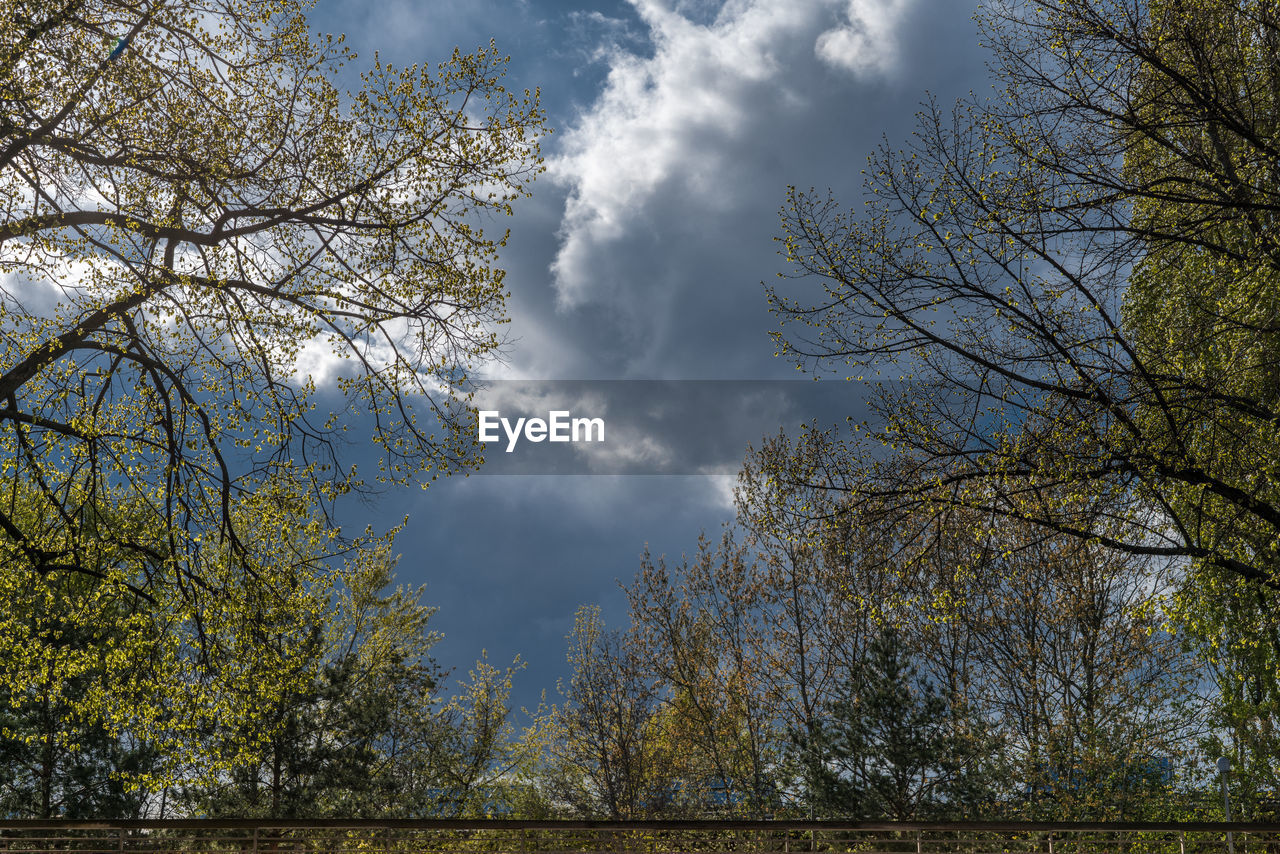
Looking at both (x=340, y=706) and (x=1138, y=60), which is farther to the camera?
(x=340, y=706)

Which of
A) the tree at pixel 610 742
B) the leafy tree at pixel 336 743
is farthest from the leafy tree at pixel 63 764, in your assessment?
the tree at pixel 610 742

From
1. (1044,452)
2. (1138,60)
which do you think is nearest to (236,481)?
(1044,452)

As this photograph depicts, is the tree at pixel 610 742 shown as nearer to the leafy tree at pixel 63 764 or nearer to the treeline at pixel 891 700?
the treeline at pixel 891 700

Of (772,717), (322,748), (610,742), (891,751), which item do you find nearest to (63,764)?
(322,748)

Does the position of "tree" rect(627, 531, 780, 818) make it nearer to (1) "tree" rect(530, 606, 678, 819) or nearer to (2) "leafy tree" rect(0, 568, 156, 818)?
(1) "tree" rect(530, 606, 678, 819)

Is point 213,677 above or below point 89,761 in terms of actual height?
above

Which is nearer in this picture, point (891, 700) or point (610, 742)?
point (891, 700)

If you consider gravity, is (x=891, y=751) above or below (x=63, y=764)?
above

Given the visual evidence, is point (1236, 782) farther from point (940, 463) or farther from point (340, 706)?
point (340, 706)

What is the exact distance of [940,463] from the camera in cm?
950

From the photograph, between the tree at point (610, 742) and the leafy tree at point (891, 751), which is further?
the tree at point (610, 742)

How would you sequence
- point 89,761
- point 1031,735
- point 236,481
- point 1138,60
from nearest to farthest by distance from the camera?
point 1138,60 < point 236,481 < point 1031,735 < point 89,761

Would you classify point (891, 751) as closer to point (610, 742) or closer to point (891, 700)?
point (891, 700)

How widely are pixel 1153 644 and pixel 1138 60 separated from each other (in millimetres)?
12419
